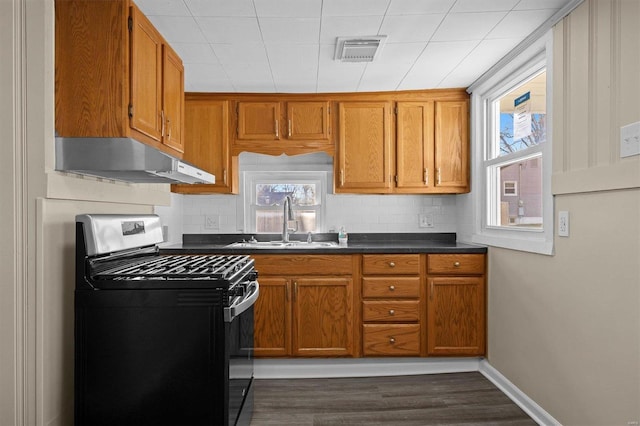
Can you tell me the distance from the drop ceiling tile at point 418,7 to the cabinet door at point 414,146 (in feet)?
4.33

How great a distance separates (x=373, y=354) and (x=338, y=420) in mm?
739

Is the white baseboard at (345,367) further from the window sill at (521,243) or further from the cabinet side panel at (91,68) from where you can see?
the cabinet side panel at (91,68)

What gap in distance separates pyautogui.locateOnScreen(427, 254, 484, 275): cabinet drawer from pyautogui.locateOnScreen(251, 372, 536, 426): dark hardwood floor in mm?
764

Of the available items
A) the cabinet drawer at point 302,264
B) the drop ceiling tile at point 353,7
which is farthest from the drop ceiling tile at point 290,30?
the cabinet drawer at point 302,264

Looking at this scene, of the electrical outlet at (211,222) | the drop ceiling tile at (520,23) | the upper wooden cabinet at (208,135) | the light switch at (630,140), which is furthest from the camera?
the electrical outlet at (211,222)

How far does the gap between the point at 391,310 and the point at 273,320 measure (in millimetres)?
871

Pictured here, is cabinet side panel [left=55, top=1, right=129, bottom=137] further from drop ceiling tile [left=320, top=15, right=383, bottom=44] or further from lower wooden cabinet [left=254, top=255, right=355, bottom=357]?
lower wooden cabinet [left=254, top=255, right=355, bottom=357]

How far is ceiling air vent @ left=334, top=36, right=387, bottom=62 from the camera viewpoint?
94.4 inches

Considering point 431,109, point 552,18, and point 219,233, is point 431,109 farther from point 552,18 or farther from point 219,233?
point 219,233

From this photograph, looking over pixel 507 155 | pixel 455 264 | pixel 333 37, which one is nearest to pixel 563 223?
pixel 507 155

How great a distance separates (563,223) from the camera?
210 centimetres

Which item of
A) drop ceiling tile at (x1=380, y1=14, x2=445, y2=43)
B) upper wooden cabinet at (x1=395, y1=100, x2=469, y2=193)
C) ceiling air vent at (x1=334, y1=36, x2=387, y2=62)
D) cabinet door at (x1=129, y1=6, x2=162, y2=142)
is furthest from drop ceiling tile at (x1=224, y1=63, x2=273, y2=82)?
upper wooden cabinet at (x1=395, y1=100, x2=469, y2=193)

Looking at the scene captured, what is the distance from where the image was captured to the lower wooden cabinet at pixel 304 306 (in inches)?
119

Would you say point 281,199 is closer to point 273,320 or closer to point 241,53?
point 273,320
